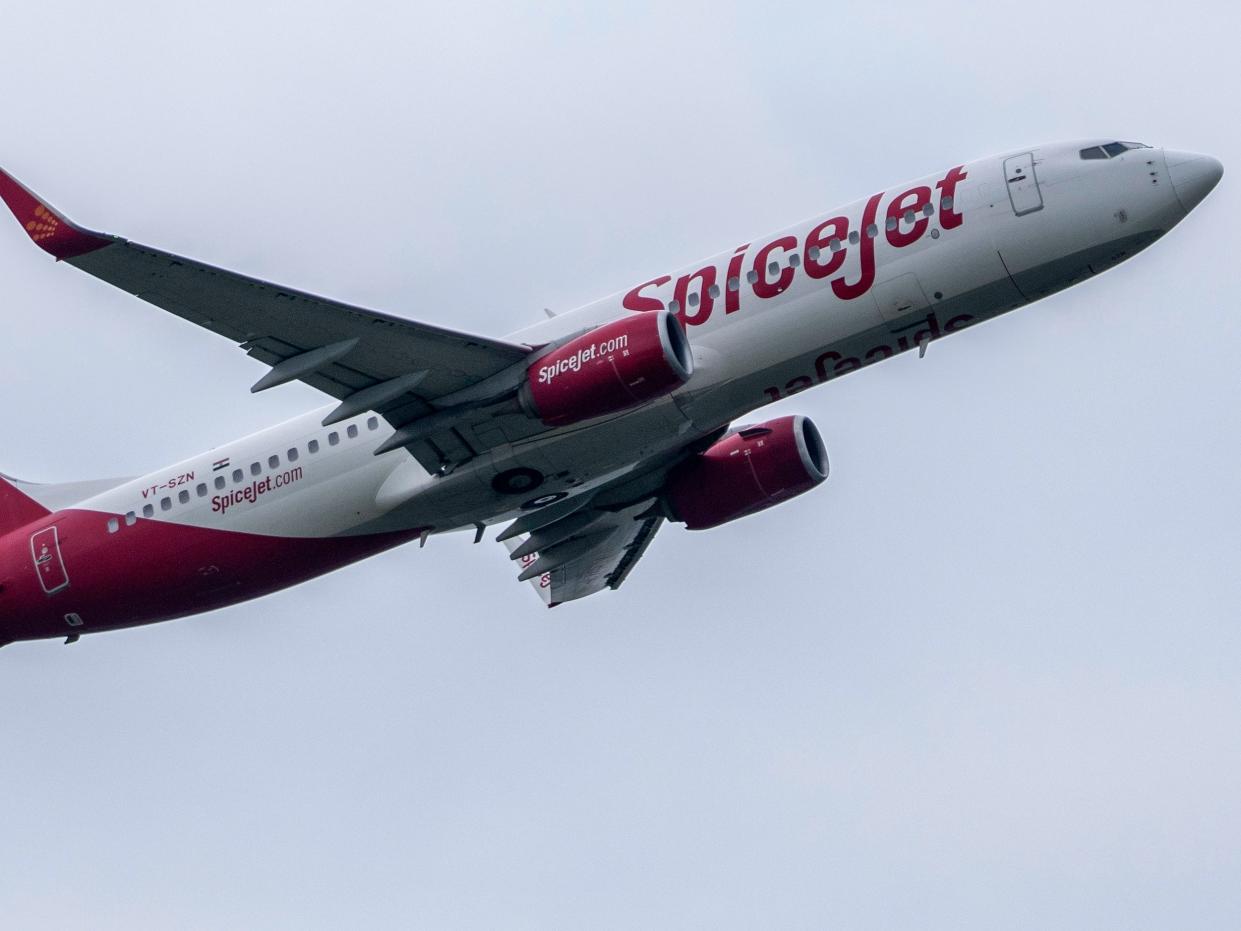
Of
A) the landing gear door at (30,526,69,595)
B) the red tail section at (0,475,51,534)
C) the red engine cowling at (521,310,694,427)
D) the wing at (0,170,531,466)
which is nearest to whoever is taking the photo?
the wing at (0,170,531,466)

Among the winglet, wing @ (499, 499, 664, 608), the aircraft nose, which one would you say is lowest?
wing @ (499, 499, 664, 608)

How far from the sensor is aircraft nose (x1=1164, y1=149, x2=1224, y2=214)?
45375mm

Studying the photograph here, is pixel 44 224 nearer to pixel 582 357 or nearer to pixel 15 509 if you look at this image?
pixel 582 357

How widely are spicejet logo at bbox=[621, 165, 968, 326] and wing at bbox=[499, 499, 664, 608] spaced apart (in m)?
8.92

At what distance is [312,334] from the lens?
4538 cm

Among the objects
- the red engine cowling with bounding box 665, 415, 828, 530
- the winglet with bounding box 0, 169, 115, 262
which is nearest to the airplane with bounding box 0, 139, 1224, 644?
the winglet with bounding box 0, 169, 115, 262

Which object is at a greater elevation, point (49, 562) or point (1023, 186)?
point (1023, 186)

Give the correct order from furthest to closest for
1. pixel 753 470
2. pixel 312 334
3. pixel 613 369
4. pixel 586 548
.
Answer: pixel 586 548
pixel 753 470
pixel 312 334
pixel 613 369

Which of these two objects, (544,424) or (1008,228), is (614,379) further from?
(1008,228)

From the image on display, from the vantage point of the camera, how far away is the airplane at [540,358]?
1763 inches

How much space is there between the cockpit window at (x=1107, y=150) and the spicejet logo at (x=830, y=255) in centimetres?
272

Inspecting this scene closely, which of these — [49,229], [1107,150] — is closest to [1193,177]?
[1107,150]

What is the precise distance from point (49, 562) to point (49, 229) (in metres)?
13.2

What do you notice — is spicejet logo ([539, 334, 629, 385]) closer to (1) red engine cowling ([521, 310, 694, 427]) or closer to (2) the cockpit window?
(1) red engine cowling ([521, 310, 694, 427])
